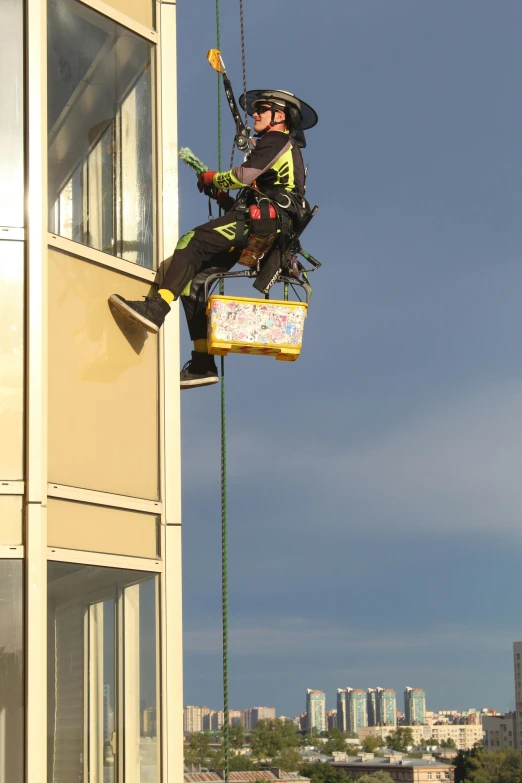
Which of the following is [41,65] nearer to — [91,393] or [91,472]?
[91,393]

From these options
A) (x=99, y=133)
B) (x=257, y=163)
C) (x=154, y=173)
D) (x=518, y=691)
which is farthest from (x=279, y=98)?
(x=518, y=691)

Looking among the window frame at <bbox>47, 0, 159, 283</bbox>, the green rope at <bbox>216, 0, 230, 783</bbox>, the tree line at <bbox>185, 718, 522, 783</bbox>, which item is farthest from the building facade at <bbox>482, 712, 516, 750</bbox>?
the window frame at <bbox>47, 0, 159, 283</bbox>

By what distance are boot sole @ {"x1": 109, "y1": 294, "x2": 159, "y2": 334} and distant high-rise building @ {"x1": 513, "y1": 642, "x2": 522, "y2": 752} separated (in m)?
162

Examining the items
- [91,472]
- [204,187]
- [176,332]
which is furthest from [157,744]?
[204,187]

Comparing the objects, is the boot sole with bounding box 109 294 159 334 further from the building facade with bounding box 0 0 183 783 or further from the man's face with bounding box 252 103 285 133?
the man's face with bounding box 252 103 285 133

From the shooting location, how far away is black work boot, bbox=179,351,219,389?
8.45m

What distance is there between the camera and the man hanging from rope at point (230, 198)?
26.3 feet

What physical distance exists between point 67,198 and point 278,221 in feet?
5.11

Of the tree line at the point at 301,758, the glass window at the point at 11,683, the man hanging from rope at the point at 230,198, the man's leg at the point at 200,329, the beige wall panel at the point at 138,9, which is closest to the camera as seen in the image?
the glass window at the point at 11,683

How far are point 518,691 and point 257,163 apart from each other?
16501 cm

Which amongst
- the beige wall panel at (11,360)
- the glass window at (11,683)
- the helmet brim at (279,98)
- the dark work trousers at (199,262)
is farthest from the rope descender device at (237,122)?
the glass window at (11,683)

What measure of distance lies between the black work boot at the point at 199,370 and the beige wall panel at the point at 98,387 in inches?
29.2

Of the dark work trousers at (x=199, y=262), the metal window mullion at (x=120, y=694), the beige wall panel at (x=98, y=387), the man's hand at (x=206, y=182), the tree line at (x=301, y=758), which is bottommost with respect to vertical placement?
the tree line at (x=301, y=758)

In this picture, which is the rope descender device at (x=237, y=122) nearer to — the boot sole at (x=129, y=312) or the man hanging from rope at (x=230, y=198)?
the man hanging from rope at (x=230, y=198)
